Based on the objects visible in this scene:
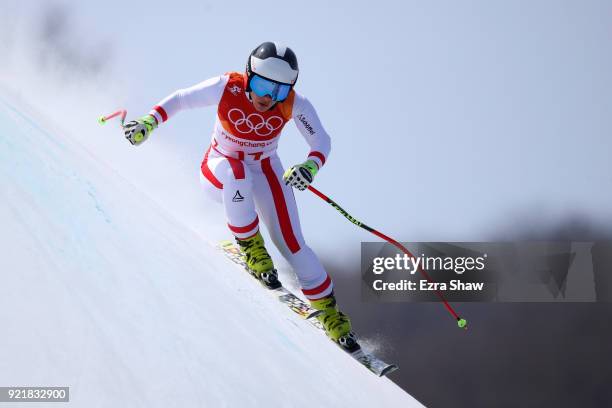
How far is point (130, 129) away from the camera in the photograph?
22.1 ft

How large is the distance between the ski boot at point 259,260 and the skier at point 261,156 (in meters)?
0.01

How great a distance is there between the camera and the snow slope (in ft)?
10.8

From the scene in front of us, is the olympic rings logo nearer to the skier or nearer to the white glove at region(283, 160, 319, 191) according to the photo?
the skier

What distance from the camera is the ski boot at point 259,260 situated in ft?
24.3

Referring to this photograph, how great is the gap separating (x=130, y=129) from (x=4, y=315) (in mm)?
3769

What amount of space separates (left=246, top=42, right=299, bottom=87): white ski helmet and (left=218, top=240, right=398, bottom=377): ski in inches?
94.0

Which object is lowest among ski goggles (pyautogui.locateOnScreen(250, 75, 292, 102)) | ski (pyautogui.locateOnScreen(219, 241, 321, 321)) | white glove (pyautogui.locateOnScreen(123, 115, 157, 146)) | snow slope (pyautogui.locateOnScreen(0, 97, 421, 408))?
snow slope (pyautogui.locateOnScreen(0, 97, 421, 408))

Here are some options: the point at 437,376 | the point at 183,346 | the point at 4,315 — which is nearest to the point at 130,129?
the point at 183,346

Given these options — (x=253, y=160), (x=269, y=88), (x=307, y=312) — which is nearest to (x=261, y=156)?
(x=253, y=160)

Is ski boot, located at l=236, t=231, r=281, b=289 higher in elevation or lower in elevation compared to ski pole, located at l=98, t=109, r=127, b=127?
lower

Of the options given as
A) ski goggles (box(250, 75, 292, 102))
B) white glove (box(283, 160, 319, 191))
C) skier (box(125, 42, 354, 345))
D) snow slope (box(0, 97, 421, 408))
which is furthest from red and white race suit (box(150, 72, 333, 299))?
snow slope (box(0, 97, 421, 408))

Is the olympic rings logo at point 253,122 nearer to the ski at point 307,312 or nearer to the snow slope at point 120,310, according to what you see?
the snow slope at point 120,310

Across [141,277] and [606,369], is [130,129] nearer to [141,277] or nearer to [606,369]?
[141,277]

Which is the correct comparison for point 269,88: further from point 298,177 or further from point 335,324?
point 335,324
